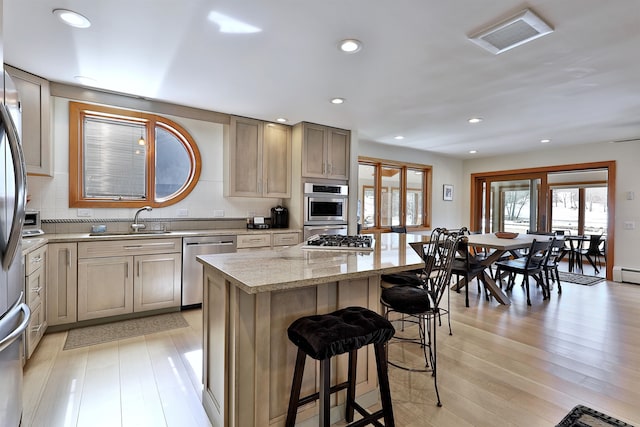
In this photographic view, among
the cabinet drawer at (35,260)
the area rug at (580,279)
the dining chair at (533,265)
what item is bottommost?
the area rug at (580,279)

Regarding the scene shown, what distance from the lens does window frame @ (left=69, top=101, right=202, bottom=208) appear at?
133 inches

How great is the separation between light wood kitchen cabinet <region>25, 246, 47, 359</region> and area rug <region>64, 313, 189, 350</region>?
Answer: 9.6 inches

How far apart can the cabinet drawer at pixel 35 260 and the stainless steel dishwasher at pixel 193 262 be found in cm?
118

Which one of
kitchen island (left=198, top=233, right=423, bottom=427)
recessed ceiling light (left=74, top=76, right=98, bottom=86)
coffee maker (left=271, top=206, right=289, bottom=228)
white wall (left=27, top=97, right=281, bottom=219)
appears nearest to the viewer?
kitchen island (left=198, top=233, right=423, bottom=427)

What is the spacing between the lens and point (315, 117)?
13.8 feet

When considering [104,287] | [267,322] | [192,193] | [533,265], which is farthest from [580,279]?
[104,287]

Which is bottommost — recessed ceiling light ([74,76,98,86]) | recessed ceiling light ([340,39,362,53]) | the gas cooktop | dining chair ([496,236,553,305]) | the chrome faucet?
dining chair ([496,236,553,305])

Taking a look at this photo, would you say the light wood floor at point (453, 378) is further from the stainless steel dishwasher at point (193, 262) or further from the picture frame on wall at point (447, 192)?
the picture frame on wall at point (447, 192)

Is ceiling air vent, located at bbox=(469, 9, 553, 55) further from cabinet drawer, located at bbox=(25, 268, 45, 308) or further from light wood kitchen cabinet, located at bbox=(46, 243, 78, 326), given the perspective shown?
light wood kitchen cabinet, located at bbox=(46, 243, 78, 326)

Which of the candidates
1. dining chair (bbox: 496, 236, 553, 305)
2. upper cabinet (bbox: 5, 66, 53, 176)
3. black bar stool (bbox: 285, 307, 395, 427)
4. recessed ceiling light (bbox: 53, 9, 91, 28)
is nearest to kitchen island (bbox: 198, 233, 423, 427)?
black bar stool (bbox: 285, 307, 395, 427)

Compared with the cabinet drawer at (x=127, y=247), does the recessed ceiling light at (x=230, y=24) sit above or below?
above

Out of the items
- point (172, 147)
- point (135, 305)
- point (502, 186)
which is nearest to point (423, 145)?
point (502, 186)

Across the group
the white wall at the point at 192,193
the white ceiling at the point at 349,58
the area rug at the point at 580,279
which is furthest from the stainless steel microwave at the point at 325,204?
the area rug at the point at 580,279

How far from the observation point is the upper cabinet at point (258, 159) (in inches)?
164
